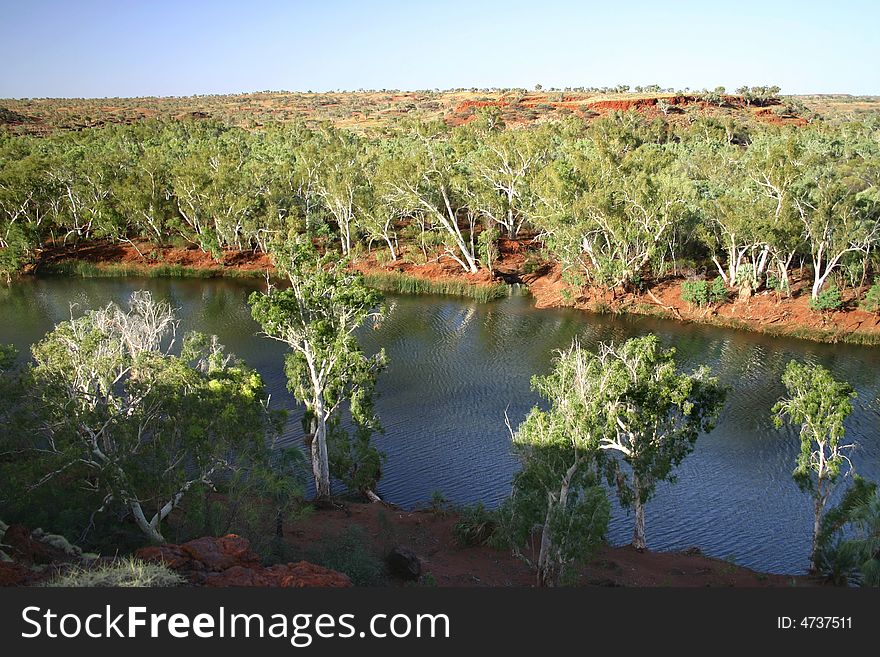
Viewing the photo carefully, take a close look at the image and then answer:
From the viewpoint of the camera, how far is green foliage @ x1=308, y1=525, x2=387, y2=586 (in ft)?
58.5

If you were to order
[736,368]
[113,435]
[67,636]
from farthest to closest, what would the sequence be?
[736,368], [113,435], [67,636]

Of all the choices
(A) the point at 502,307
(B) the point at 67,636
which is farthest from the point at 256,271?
(B) the point at 67,636

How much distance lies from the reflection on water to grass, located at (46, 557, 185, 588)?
562 inches

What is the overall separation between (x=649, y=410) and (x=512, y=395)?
44.8 ft

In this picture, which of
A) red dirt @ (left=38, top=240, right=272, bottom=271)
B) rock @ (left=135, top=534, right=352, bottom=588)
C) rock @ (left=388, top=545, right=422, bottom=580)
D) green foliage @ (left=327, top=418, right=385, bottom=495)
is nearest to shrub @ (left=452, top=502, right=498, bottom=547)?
rock @ (left=388, top=545, right=422, bottom=580)

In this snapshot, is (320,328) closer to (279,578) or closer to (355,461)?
(355,461)

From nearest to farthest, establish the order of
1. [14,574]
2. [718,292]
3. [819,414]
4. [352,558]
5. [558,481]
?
[14,574] → [558,481] → [352,558] → [819,414] → [718,292]

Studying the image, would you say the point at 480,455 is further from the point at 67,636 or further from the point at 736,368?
the point at 67,636

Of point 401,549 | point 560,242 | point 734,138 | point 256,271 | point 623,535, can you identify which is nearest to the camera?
point 401,549

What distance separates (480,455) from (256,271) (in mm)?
40767

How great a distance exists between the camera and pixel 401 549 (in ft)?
62.6

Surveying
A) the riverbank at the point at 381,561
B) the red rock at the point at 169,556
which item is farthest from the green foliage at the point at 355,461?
the red rock at the point at 169,556

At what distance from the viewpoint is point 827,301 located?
4422 cm

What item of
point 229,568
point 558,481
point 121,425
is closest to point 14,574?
point 229,568
